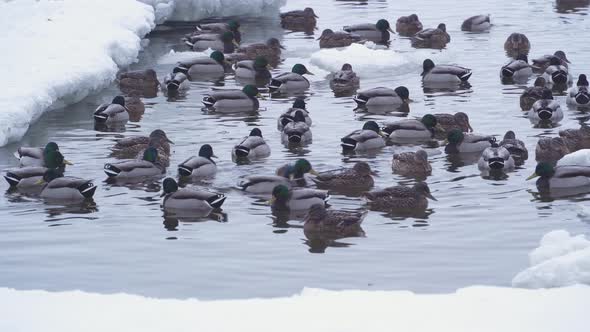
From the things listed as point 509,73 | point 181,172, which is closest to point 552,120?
point 509,73

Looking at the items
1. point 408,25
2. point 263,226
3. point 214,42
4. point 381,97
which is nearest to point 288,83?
point 381,97

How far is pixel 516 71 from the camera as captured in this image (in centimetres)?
2716

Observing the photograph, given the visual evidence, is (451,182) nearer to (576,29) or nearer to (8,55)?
(8,55)

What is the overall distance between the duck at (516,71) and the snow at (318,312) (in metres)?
15.1

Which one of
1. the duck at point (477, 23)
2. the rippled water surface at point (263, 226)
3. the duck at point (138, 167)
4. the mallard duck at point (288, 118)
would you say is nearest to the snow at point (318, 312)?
the rippled water surface at point (263, 226)

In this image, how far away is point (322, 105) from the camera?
25.1 m

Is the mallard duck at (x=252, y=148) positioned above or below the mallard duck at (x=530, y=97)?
above

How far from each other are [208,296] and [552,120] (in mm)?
11617

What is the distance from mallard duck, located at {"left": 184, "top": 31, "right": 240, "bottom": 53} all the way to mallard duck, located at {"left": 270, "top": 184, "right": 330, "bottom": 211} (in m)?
14.8

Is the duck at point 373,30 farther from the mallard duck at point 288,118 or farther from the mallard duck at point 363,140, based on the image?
the mallard duck at point 363,140

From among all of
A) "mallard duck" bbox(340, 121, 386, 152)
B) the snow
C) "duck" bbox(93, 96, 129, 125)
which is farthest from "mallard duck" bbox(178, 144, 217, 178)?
the snow

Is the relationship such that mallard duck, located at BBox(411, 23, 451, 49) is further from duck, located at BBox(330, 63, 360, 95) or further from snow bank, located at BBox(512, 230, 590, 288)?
snow bank, located at BBox(512, 230, 590, 288)

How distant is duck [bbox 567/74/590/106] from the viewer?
24.0 meters

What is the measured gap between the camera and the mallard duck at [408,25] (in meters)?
34.3
